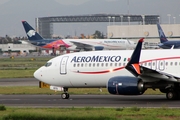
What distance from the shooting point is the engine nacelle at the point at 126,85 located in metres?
29.1

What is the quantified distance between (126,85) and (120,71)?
219 cm

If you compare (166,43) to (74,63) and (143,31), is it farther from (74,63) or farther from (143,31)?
(74,63)

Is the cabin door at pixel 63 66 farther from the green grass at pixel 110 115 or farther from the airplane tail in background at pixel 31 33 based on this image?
the airplane tail in background at pixel 31 33

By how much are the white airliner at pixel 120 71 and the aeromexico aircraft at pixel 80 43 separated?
81128 mm

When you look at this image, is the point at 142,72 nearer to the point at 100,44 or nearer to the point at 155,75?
the point at 155,75

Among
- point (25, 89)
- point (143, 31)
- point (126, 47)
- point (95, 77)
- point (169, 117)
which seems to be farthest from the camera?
point (143, 31)

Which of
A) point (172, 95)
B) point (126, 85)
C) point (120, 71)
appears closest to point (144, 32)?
point (120, 71)

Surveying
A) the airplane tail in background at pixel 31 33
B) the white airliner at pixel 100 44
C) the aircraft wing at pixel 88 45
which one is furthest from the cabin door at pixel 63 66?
the aircraft wing at pixel 88 45

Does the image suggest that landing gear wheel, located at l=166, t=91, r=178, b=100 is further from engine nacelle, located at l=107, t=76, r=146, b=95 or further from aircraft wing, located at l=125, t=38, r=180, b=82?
engine nacelle, located at l=107, t=76, r=146, b=95

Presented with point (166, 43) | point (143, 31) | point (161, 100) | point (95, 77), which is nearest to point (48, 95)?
point (95, 77)

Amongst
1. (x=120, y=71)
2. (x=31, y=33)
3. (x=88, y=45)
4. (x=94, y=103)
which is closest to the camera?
(x=94, y=103)

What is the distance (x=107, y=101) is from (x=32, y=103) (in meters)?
4.33

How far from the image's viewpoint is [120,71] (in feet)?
103

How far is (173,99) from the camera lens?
30.6 meters
